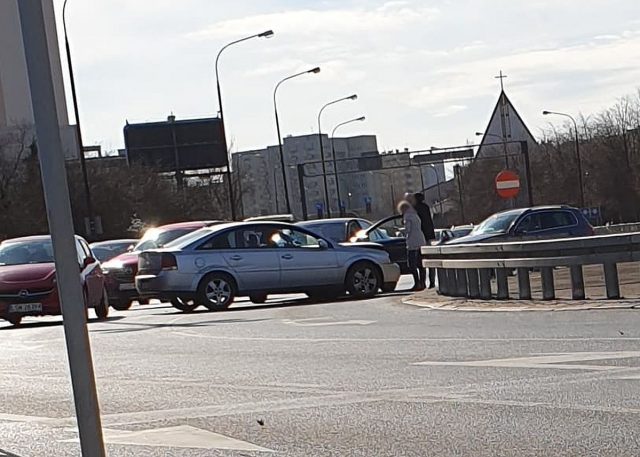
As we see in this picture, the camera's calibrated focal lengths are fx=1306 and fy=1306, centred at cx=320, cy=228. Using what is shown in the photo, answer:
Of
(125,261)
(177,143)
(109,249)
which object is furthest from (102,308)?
(177,143)

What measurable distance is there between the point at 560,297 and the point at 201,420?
34.0 feet

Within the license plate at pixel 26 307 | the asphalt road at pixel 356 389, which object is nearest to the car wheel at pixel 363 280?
the license plate at pixel 26 307

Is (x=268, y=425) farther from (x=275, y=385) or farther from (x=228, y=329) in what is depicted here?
(x=228, y=329)

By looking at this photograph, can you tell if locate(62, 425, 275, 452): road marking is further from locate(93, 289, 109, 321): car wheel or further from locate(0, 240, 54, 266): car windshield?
locate(0, 240, 54, 266): car windshield

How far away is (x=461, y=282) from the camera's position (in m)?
20.1

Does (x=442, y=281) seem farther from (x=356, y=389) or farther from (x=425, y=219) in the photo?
(x=356, y=389)

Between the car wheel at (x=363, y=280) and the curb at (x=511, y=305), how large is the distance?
123 inches

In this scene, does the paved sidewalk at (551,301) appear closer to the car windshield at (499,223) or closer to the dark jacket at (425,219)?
the dark jacket at (425,219)

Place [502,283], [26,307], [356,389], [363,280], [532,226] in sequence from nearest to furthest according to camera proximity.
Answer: [356,389]
[502,283]
[26,307]
[363,280]
[532,226]

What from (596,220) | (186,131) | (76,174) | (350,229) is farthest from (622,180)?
(350,229)

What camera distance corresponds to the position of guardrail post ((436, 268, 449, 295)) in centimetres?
2069

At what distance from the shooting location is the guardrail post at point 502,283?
1877 centimetres

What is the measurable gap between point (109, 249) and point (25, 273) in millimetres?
10899

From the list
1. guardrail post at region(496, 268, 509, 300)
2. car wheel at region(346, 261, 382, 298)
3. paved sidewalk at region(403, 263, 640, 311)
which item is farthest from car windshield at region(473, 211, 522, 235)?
guardrail post at region(496, 268, 509, 300)
